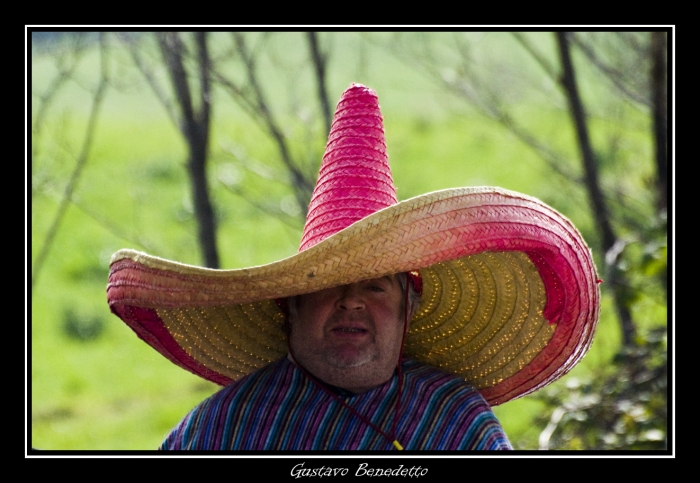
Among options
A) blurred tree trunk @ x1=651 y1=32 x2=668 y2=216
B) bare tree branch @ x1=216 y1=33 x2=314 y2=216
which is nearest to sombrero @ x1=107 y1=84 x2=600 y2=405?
bare tree branch @ x1=216 y1=33 x2=314 y2=216

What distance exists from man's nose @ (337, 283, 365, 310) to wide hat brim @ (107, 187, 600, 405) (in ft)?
0.82

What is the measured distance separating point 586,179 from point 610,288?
25.9 inches

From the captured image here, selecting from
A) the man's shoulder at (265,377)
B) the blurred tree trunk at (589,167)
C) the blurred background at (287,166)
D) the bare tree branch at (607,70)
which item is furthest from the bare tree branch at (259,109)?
the man's shoulder at (265,377)

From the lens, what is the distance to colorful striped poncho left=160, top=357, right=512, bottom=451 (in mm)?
2637

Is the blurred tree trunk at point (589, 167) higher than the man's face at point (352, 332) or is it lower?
higher

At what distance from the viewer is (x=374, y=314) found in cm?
263

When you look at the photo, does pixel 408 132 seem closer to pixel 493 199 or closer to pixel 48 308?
pixel 48 308

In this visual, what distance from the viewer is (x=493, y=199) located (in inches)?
91.2

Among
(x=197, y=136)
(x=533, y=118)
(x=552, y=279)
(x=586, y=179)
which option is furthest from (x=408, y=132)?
(x=552, y=279)

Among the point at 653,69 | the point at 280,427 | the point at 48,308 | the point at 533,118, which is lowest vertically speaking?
the point at 280,427

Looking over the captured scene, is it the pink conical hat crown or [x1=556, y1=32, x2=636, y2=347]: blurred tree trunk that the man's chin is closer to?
the pink conical hat crown

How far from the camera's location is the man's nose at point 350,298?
2586 mm

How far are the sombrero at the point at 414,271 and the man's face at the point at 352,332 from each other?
156mm

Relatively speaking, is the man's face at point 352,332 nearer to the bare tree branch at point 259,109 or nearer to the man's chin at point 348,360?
the man's chin at point 348,360
